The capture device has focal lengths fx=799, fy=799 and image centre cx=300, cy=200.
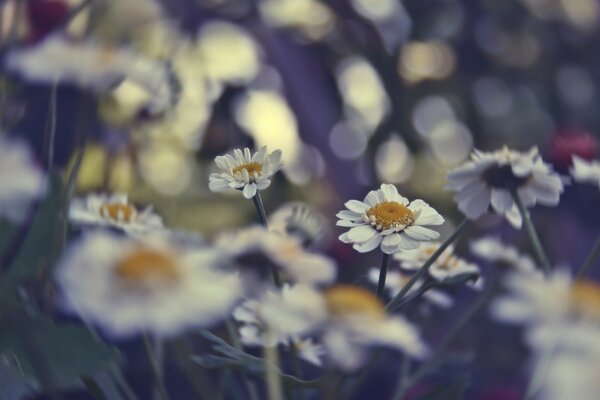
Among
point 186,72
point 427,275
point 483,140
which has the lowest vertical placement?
point 483,140

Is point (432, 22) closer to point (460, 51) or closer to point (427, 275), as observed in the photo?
point (460, 51)

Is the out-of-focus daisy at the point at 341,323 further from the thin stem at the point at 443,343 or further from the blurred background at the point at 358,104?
the blurred background at the point at 358,104

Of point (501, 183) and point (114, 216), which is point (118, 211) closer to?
point (114, 216)

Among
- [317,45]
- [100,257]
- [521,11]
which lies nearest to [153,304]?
[100,257]

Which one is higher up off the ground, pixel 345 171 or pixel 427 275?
pixel 427 275

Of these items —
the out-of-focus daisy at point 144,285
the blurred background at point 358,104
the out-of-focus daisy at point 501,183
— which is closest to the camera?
the out-of-focus daisy at point 144,285

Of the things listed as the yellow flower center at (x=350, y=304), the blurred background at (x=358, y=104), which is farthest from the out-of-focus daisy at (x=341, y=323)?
the blurred background at (x=358, y=104)

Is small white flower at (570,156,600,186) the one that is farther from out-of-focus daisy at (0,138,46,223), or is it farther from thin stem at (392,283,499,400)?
out-of-focus daisy at (0,138,46,223)
